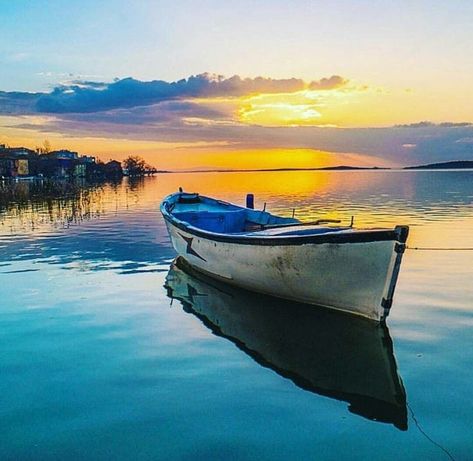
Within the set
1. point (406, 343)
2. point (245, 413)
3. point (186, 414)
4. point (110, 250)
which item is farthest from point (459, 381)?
point (110, 250)

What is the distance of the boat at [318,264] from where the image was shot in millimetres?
10648

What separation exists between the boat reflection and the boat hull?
0.35 metres

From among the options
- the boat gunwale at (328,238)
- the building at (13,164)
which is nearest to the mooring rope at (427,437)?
the boat gunwale at (328,238)

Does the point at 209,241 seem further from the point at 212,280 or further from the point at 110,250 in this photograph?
the point at 110,250

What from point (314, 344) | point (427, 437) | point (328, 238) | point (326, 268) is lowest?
point (314, 344)

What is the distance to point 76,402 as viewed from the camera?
25.7 ft

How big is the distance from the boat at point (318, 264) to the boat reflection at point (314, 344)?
39 cm

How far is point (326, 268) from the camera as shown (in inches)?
452

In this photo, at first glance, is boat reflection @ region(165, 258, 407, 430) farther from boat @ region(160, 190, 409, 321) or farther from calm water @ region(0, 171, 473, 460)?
boat @ region(160, 190, 409, 321)

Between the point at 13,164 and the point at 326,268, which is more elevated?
the point at 326,268

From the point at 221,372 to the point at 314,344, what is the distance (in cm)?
226

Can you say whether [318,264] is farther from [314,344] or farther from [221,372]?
[221,372]

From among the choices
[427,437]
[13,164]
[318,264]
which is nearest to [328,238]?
[318,264]

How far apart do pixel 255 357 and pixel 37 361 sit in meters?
3.99
